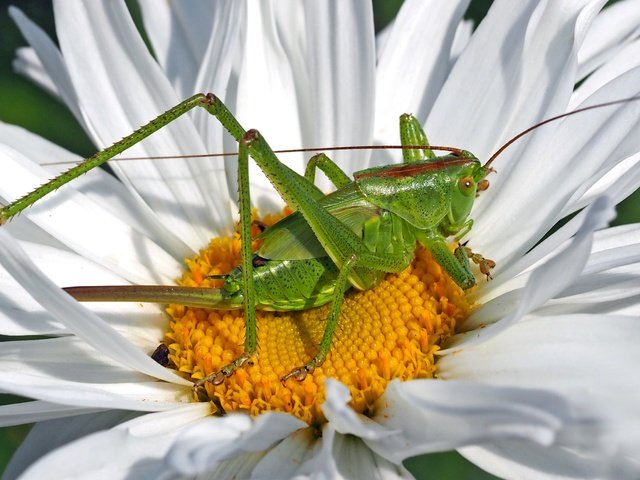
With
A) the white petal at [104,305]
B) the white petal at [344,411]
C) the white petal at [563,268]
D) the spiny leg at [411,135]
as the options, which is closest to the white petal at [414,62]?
the spiny leg at [411,135]

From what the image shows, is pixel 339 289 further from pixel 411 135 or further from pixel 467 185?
pixel 411 135

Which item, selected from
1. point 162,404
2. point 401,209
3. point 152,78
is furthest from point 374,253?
point 152,78

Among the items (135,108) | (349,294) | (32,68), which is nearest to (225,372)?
(349,294)

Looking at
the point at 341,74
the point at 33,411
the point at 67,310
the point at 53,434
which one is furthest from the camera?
the point at 341,74

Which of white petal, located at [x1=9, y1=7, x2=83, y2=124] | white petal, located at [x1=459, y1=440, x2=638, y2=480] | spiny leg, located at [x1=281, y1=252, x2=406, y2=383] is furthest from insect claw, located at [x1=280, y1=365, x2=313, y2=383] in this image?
white petal, located at [x1=9, y1=7, x2=83, y2=124]

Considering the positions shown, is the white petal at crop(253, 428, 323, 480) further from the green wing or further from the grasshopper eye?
the grasshopper eye

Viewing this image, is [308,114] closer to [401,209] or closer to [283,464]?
[401,209]

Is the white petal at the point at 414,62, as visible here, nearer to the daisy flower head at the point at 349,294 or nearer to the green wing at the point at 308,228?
the daisy flower head at the point at 349,294
